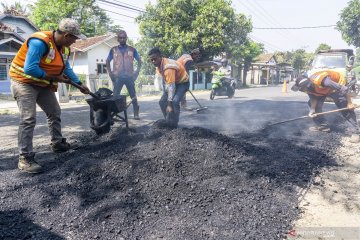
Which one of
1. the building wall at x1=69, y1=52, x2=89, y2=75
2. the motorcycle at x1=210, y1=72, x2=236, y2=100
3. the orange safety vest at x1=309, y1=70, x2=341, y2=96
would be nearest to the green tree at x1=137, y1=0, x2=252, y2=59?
the building wall at x1=69, y1=52, x2=89, y2=75

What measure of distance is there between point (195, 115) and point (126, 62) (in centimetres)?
245

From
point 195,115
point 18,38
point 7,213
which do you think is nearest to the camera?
point 7,213

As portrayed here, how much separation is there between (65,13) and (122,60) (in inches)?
1196

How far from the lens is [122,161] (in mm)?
3217

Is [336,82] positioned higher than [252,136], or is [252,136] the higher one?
[336,82]

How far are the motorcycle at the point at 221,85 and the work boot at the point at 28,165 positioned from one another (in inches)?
370

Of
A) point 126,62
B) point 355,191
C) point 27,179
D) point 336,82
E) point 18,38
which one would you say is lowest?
point 355,191

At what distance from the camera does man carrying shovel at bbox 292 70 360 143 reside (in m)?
4.90

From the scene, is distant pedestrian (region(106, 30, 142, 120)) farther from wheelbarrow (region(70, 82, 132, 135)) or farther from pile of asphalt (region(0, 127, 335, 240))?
pile of asphalt (region(0, 127, 335, 240))

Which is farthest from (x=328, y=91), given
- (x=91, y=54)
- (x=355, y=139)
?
(x=91, y=54)

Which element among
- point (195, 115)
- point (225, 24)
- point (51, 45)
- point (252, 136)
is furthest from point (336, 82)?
point (225, 24)

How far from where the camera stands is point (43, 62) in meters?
3.28

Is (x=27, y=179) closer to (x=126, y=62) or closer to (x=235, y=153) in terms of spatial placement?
(x=235, y=153)

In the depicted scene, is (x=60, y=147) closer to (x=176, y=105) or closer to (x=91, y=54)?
(x=176, y=105)
